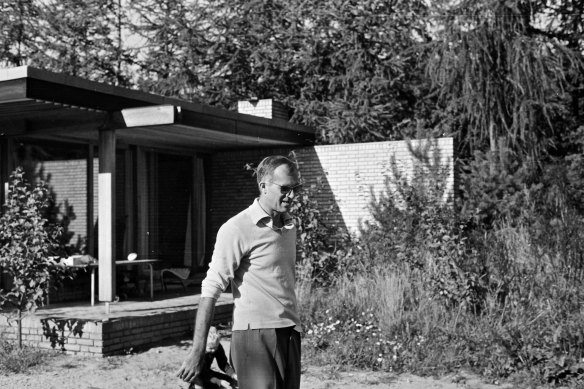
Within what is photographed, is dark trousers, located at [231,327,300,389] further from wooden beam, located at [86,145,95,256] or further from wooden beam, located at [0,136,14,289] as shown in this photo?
wooden beam, located at [86,145,95,256]

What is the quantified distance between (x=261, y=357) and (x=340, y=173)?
38.6 feet

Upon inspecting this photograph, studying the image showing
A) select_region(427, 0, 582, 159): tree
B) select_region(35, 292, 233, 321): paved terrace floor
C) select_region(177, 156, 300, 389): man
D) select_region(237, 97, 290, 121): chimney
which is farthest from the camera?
select_region(237, 97, 290, 121): chimney

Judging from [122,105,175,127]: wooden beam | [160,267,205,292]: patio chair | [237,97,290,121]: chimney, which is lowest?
[160,267,205,292]: patio chair

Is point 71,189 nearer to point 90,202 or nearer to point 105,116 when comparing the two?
point 90,202

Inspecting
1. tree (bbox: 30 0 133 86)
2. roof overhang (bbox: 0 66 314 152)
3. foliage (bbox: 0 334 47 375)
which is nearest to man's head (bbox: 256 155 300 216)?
foliage (bbox: 0 334 47 375)

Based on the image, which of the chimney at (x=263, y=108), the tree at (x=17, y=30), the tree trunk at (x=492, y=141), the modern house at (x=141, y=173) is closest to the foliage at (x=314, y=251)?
the modern house at (x=141, y=173)

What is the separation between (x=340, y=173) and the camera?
15.4 m

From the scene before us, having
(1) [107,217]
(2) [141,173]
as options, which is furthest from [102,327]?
(2) [141,173]

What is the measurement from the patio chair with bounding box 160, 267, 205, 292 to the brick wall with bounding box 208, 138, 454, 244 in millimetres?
1676

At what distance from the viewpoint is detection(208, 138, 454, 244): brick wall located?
1441 cm

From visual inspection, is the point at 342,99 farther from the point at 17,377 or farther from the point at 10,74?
the point at 17,377

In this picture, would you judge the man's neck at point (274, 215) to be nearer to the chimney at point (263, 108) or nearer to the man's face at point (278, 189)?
the man's face at point (278, 189)

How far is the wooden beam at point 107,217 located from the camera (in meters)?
11.3

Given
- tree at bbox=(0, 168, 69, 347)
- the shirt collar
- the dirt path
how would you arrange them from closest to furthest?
the shirt collar, the dirt path, tree at bbox=(0, 168, 69, 347)
